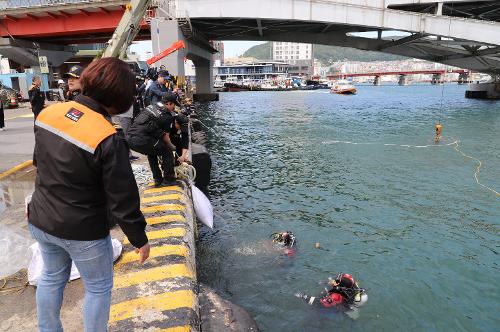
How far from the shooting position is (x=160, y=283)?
437 cm

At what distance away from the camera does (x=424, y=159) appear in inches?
705

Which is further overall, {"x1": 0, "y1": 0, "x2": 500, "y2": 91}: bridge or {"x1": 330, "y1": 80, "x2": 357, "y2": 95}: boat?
{"x1": 330, "y1": 80, "x2": 357, "y2": 95}: boat

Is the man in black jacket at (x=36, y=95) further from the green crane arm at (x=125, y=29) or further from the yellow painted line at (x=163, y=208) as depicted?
the yellow painted line at (x=163, y=208)

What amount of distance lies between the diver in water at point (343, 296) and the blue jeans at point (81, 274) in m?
4.44

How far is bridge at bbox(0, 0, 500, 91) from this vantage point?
29922mm

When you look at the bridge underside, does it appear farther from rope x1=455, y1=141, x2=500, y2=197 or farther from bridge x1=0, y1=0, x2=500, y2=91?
rope x1=455, y1=141, x2=500, y2=197

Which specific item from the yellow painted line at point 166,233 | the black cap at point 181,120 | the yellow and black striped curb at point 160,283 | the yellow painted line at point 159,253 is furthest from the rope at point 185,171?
the yellow painted line at point 159,253

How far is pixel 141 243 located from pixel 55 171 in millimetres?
821

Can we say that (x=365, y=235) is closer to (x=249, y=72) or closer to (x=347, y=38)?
(x=347, y=38)

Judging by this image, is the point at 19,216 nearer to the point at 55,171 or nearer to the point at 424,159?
the point at 55,171

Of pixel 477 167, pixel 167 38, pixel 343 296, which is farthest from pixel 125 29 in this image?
pixel 477 167

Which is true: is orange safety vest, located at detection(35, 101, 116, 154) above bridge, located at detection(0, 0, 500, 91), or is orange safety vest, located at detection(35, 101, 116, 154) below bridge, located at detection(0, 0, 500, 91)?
below

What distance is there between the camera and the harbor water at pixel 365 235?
6430 millimetres

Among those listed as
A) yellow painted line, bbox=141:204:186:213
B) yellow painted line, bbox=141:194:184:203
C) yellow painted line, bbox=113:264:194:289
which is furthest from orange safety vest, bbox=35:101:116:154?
yellow painted line, bbox=141:194:184:203
